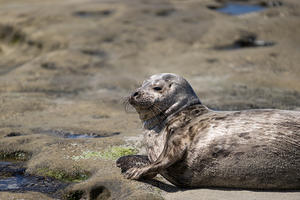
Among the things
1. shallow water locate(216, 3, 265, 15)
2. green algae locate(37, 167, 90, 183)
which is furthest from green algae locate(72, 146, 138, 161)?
shallow water locate(216, 3, 265, 15)

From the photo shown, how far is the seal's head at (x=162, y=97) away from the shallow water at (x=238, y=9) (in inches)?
384

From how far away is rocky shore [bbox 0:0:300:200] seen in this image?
5.54 metres

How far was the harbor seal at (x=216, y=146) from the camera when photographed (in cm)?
459

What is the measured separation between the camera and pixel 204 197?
14.9 feet

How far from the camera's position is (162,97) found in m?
5.54

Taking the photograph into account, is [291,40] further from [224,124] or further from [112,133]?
[224,124]

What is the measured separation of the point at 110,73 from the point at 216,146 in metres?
6.70

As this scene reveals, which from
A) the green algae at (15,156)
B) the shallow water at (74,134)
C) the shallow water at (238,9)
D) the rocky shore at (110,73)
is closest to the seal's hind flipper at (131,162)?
the rocky shore at (110,73)

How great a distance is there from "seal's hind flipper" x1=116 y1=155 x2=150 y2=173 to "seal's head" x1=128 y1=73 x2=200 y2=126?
1.46 ft

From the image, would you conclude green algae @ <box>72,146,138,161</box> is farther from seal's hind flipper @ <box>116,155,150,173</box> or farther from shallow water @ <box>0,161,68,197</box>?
shallow water @ <box>0,161,68,197</box>

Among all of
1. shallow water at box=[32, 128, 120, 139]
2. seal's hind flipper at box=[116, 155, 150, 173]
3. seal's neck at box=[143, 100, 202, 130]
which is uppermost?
seal's neck at box=[143, 100, 202, 130]

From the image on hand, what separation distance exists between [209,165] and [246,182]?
39 centimetres

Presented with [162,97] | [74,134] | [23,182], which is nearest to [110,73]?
[74,134]

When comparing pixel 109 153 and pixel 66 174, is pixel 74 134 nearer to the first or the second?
pixel 109 153
